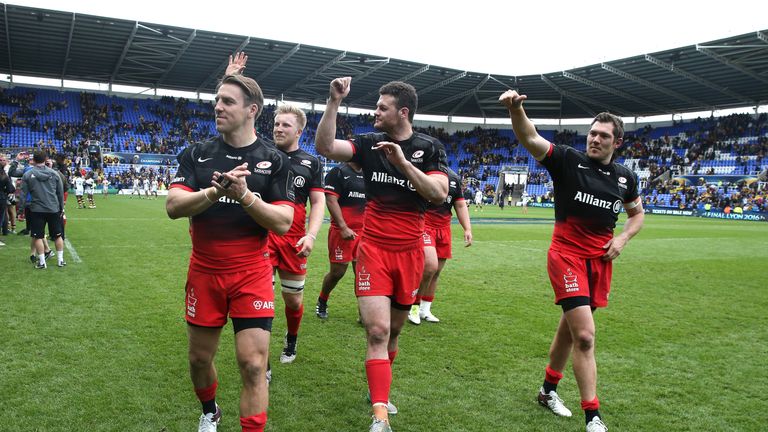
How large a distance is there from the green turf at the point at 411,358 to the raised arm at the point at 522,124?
2.23 metres

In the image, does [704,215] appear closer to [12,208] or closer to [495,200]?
[495,200]

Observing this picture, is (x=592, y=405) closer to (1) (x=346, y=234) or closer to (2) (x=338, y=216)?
(1) (x=346, y=234)

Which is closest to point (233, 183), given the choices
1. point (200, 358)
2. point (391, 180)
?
point (200, 358)

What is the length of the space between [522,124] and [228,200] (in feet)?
7.33

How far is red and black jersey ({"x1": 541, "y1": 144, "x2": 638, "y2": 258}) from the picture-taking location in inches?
180

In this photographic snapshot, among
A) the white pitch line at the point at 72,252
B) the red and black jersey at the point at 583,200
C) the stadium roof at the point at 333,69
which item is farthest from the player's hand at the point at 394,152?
the stadium roof at the point at 333,69

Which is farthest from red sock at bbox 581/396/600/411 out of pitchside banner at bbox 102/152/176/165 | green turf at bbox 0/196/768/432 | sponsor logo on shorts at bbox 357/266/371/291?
pitchside banner at bbox 102/152/176/165

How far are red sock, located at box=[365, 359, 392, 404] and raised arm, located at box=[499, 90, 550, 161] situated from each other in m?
2.02

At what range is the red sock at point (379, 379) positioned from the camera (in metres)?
3.91

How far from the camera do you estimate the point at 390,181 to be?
4.40m

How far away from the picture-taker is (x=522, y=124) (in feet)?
13.4

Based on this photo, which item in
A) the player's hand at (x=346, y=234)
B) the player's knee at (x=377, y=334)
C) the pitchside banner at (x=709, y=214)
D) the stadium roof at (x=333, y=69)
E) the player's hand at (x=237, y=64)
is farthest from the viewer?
the pitchside banner at (x=709, y=214)

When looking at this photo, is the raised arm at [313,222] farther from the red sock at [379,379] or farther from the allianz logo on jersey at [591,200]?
the allianz logo on jersey at [591,200]

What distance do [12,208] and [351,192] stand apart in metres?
13.3
